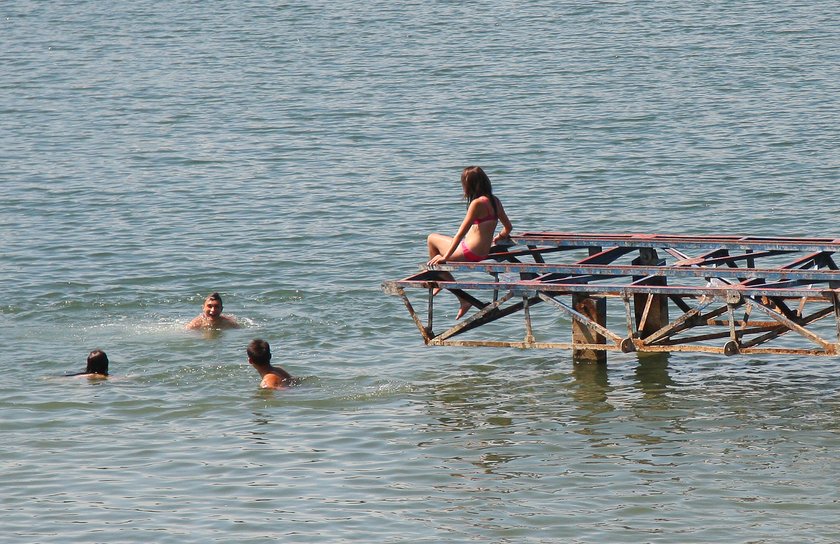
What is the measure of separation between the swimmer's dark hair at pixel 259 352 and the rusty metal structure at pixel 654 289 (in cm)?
172

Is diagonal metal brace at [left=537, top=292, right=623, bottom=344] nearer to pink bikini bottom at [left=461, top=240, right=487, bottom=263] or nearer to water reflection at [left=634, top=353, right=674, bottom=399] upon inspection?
pink bikini bottom at [left=461, top=240, right=487, bottom=263]

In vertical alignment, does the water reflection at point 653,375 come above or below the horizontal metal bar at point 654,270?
below

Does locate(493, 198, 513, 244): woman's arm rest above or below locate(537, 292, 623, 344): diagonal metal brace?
above

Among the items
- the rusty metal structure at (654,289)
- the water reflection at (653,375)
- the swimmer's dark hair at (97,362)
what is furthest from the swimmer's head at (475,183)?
the swimmer's dark hair at (97,362)

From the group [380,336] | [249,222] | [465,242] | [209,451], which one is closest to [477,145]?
[249,222]

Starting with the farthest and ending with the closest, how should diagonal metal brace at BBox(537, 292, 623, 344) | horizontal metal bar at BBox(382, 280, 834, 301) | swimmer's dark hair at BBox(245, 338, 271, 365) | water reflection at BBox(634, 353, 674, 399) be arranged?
swimmer's dark hair at BBox(245, 338, 271, 365), water reflection at BBox(634, 353, 674, 399), diagonal metal brace at BBox(537, 292, 623, 344), horizontal metal bar at BBox(382, 280, 834, 301)

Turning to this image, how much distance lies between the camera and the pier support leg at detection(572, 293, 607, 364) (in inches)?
628

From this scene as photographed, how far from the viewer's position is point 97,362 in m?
Result: 17.1

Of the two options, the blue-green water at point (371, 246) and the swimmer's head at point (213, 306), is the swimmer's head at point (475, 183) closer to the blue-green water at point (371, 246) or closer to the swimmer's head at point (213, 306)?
the blue-green water at point (371, 246)

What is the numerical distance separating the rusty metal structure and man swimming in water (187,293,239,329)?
3.88m

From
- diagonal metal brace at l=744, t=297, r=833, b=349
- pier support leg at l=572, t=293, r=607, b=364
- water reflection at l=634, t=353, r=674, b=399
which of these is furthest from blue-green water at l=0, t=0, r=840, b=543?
diagonal metal brace at l=744, t=297, r=833, b=349

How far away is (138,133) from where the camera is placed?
34031 millimetres

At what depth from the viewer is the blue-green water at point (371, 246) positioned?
534 inches

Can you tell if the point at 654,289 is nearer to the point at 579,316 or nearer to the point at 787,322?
the point at 579,316
